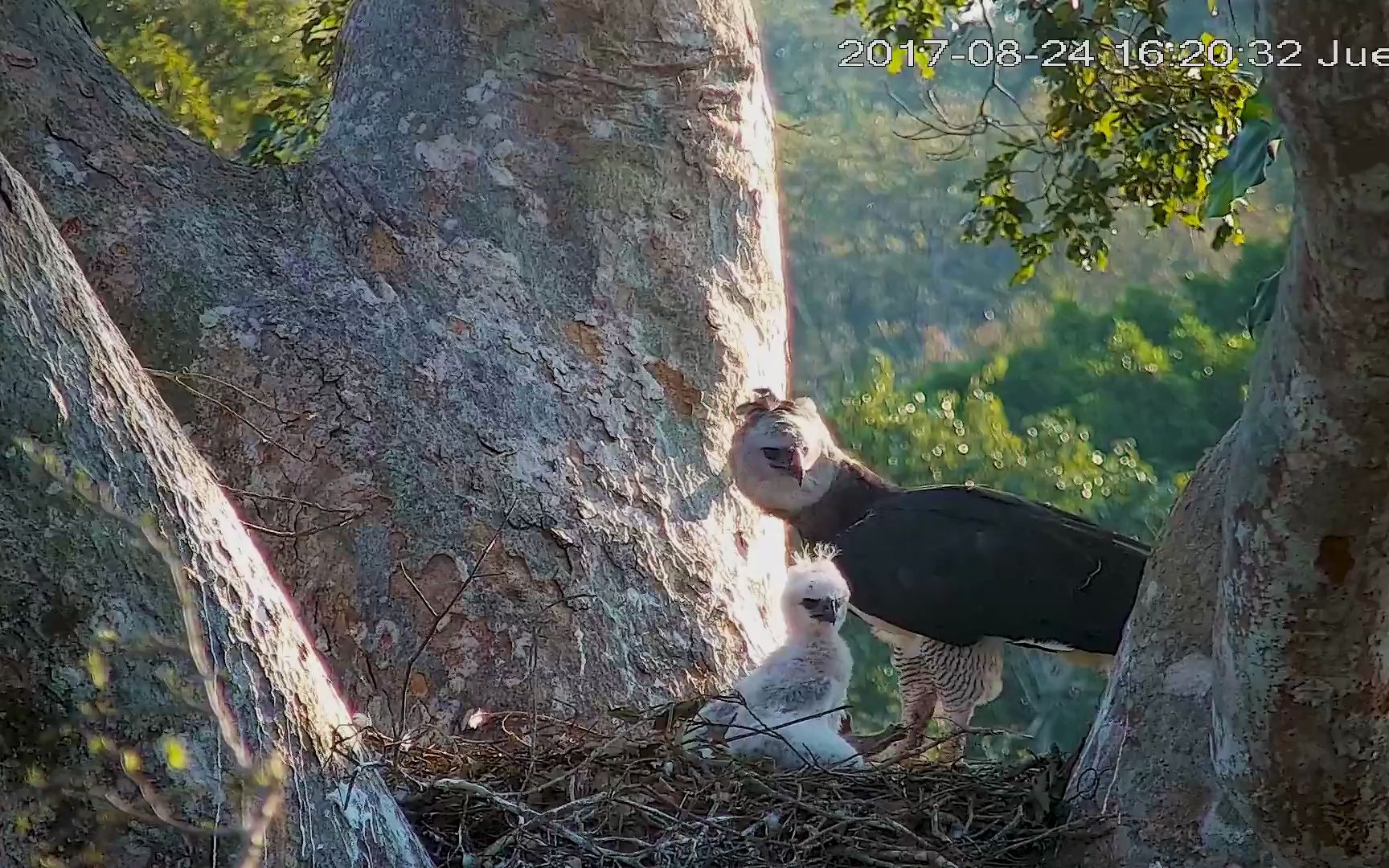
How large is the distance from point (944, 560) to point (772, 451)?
62 cm

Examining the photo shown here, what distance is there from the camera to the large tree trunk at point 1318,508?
4.96 ft

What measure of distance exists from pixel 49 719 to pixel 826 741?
1868 mm

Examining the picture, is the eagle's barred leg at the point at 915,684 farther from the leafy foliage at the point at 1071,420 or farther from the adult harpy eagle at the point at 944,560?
the leafy foliage at the point at 1071,420

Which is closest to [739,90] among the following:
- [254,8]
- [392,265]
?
[392,265]

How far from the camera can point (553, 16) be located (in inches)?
174

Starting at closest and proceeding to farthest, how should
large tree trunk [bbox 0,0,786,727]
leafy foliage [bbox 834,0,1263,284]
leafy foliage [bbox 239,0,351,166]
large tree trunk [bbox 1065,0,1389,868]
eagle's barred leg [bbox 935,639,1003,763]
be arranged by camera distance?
1. large tree trunk [bbox 1065,0,1389,868]
2. large tree trunk [bbox 0,0,786,727]
3. eagle's barred leg [bbox 935,639,1003,763]
4. leafy foliage [bbox 834,0,1263,284]
5. leafy foliage [bbox 239,0,351,166]

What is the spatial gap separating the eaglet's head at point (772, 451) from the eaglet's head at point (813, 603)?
1.89ft

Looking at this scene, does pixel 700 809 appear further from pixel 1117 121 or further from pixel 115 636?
pixel 1117 121

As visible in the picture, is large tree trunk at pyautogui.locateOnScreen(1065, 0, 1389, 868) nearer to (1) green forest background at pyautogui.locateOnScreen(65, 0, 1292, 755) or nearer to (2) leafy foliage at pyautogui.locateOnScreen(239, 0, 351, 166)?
(1) green forest background at pyautogui.locateOnScreen(65, 0, 1292, 755)

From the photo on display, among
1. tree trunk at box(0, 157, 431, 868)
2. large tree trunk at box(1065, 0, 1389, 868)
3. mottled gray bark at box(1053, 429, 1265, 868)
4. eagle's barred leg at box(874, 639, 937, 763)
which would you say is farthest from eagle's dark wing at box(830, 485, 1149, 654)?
tree trunk at box(0, 157, 431, 868)

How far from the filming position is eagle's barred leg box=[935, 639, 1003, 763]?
4844mm

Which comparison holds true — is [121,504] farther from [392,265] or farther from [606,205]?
[606,205]

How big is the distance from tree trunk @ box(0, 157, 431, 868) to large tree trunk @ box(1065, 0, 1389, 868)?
3.70 ft

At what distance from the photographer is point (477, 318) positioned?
4.04m
